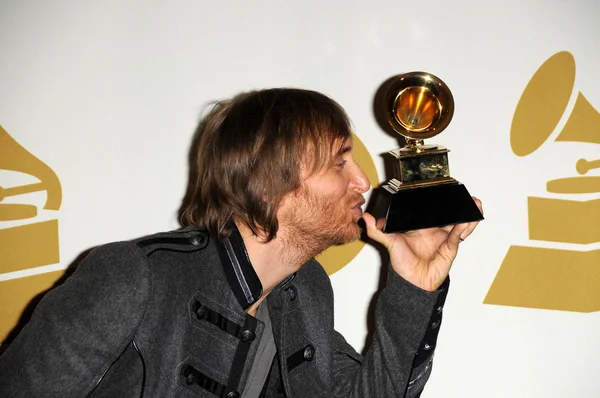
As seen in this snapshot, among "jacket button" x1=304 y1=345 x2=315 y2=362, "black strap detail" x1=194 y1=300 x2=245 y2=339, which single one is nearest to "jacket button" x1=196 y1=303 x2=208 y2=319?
"black strap detail" x1=194 y1=300 x2=245 y2=339

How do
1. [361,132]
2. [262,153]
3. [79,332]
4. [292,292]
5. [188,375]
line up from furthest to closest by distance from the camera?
[361,132], [292,292], [262,153], [188,375], [79,332]

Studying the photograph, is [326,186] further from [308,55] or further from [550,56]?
[550,56]

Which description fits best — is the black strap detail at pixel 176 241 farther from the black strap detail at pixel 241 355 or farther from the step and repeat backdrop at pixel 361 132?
the step and repeat backdrop at pixel 361 132

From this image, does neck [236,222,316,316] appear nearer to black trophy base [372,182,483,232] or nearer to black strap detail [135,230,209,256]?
black strap detail [135,230,209,256]

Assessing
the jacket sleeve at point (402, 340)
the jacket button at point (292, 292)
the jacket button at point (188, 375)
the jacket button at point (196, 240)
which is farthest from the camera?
the jacket button at point (292, 292)

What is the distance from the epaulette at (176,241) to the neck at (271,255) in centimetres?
11

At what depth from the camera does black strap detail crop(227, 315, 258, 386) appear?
1.66 m

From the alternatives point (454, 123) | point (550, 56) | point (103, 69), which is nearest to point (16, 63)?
point (103, 69)

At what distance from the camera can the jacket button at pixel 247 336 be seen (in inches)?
65.7

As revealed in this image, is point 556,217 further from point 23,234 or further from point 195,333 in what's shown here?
point 23,234

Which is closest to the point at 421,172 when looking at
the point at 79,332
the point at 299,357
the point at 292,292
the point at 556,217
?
the point at 292,292

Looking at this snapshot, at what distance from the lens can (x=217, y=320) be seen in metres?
1.66

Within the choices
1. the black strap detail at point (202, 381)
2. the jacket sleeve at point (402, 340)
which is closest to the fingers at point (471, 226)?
the jacket sleeve at point (402, 340)

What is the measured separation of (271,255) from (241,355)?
0.86 feet
